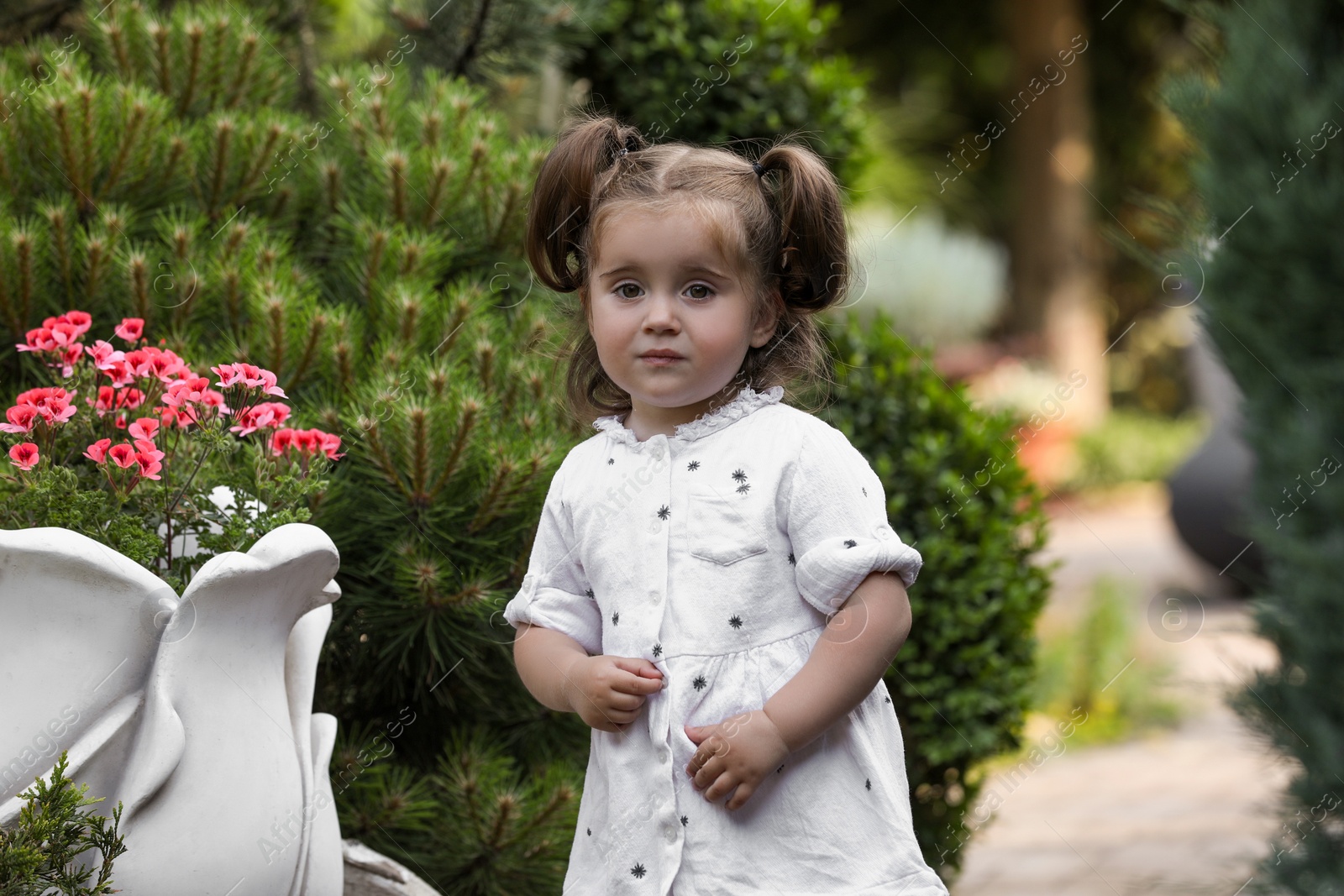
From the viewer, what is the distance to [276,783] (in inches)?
66.7

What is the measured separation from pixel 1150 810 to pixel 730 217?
4.14 meters

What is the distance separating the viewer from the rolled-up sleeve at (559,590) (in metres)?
1.79

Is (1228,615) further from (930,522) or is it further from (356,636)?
(356,636)

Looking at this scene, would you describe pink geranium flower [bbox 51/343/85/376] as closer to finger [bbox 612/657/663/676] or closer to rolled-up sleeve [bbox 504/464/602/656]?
rolled-up sleeve [bbox 504/464/602/656]

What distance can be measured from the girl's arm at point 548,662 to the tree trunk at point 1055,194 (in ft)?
42.0

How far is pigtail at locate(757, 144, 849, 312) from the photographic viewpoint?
69.8 inches

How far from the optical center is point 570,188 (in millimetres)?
1853

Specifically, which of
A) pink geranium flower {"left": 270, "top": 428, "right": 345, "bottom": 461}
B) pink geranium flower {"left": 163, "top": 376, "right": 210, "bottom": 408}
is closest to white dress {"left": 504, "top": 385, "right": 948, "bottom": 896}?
pink geranium flower {"left": 270, "top": 428, "right": 345, "bottom": 461}

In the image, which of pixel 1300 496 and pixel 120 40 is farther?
pixel 120 40

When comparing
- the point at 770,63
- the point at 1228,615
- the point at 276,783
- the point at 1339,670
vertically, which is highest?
the point at 1339,670

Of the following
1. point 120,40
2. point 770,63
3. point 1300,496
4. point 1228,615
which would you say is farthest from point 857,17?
point 1300,496

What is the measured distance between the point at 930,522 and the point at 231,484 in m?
1.80

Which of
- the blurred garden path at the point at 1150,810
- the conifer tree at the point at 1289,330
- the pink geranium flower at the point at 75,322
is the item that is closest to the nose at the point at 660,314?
the pink geranium flower at the point at 75,322

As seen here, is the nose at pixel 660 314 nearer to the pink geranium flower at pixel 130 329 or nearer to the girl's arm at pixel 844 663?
the girl's arm at pixel 844 663
